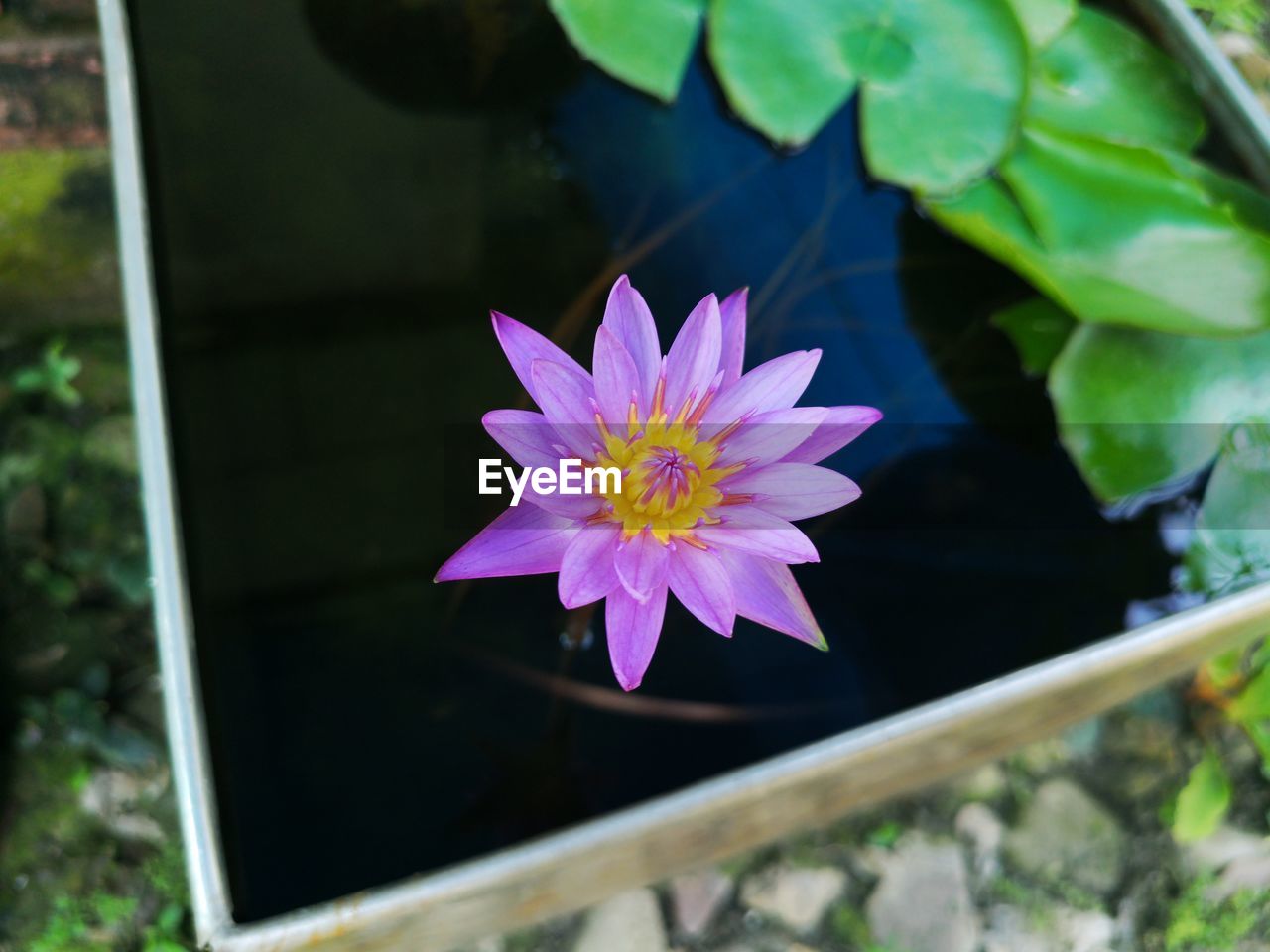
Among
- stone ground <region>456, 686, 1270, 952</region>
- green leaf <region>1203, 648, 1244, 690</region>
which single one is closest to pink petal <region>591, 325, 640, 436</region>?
stone ground <region>456, 686, 1270, 952</region>

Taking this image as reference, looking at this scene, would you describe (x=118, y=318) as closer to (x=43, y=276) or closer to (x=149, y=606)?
(x=43, y=276)

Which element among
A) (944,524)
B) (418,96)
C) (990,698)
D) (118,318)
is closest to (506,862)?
(990,698)

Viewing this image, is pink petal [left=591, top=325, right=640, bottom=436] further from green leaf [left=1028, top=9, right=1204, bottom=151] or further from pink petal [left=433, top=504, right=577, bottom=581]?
green leaf [left=1028, top=9, right=1204, bottom=151]

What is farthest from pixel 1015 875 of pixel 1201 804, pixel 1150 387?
pixel 1150 387

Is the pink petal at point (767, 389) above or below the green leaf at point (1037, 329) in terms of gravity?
above

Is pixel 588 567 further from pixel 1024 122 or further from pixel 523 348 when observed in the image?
pixel 1024 122

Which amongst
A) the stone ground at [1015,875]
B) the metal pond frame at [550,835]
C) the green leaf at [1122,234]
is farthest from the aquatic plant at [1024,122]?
the stone ground at [1015,875]

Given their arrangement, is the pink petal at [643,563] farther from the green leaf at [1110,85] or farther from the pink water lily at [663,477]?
the green leaf at [1110,85]
